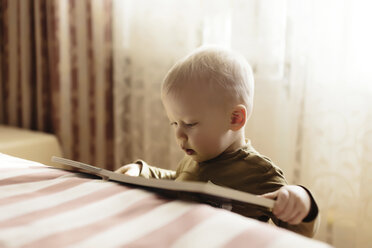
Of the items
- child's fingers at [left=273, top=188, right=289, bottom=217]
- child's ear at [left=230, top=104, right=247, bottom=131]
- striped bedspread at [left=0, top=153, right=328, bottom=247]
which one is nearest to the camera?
striped bedspread at [left=0, top=153, right=328, bottom=247]

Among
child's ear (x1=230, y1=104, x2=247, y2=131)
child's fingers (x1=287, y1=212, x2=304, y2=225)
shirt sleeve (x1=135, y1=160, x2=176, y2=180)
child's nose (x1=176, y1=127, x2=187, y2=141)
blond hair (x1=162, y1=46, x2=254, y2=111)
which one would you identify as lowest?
shirt sleeve (x1=135, y1=160, x2=176, y2=180)

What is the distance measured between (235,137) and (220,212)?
443 millimetres

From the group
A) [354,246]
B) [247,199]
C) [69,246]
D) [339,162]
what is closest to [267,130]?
[339,162]

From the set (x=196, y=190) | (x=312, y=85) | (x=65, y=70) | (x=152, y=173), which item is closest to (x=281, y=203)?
(x=196, y=190)

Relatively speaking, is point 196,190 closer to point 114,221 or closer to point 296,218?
point 114,221

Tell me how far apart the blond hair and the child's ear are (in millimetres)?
15

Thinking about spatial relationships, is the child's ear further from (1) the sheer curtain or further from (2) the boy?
(1) the sheer curtain

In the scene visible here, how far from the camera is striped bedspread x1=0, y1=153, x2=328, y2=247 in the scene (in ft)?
1.33

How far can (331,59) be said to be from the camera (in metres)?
1.36

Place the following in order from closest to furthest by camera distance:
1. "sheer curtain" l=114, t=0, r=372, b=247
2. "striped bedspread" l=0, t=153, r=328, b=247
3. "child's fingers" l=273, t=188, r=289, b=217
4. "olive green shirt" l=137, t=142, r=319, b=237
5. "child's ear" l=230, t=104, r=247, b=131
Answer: "striped bedspread" l=0, t=153, r=328, b=247 < "child's fingers" l=273, t=188, r=289, b=217 < "olive green shirt" l=137, t=142, r=319, b=237 < "child's ear" l=230, t=104, r=247, b=131 < "sheer curtain" l=114, t=0, r=372, b=247

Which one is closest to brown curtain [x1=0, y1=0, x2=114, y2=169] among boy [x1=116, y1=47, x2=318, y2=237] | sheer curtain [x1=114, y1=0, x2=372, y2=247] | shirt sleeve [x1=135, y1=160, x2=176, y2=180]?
sheer curtain [x1=114, y1=0, x2=372, y2=247]

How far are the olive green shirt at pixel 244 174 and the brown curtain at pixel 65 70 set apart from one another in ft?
3.75

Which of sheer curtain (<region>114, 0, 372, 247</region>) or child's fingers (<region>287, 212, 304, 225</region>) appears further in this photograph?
sheer curtain (<region>114, 0, 372, 247</region>)

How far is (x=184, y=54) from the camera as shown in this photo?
1.69 meters
